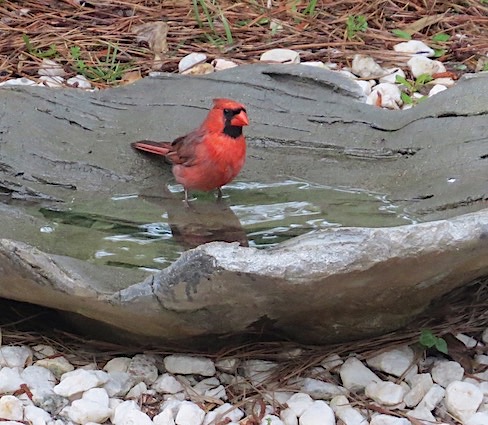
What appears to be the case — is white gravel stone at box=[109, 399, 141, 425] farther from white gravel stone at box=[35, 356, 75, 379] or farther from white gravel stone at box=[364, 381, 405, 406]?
white gravel stone at box=[364, 381, 405, 406]

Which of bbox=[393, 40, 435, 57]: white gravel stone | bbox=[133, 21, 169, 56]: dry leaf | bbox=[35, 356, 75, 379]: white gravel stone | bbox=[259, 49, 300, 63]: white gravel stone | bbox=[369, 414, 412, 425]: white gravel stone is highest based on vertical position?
bbox=[369, 414, 412, 425]: white gravel stone

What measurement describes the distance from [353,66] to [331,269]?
2.81 m

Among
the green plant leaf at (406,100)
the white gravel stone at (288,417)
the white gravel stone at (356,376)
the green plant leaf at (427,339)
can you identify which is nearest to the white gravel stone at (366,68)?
the green plant leaf at (406,100)

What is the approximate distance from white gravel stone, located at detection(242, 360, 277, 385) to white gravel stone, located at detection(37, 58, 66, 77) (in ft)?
8.36

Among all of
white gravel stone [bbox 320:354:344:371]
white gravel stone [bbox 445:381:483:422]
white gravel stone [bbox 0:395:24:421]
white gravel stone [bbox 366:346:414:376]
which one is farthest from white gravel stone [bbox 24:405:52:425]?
white gravel stone [bbox 445:381:483:422]

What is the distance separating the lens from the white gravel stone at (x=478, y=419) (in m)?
2.49

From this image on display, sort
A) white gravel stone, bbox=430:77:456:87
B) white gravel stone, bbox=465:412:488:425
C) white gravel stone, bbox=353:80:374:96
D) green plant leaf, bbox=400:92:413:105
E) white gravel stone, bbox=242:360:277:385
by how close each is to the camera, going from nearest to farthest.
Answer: white gravel stone, bbox=465:412:488:425
white gravel stone, bbox=242:360:277:385
green plant leaf, bbox=400:92:413:105
white gravel stone, bbox=353:80:374:96
white gravel stone, bbox=430:77:456:87

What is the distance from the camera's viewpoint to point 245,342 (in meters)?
2.77

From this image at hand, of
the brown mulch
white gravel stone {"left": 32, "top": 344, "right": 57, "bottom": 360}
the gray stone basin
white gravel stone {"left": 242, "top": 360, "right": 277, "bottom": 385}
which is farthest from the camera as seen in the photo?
the brown mulch

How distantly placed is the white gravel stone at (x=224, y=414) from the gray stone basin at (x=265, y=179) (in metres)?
0.20

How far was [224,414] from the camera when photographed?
8.37 ft

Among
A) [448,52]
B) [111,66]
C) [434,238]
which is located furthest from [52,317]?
[448,52]

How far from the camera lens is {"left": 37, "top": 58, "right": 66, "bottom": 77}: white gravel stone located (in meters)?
4.89

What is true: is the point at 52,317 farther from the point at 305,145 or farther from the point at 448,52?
the point at 448,52
